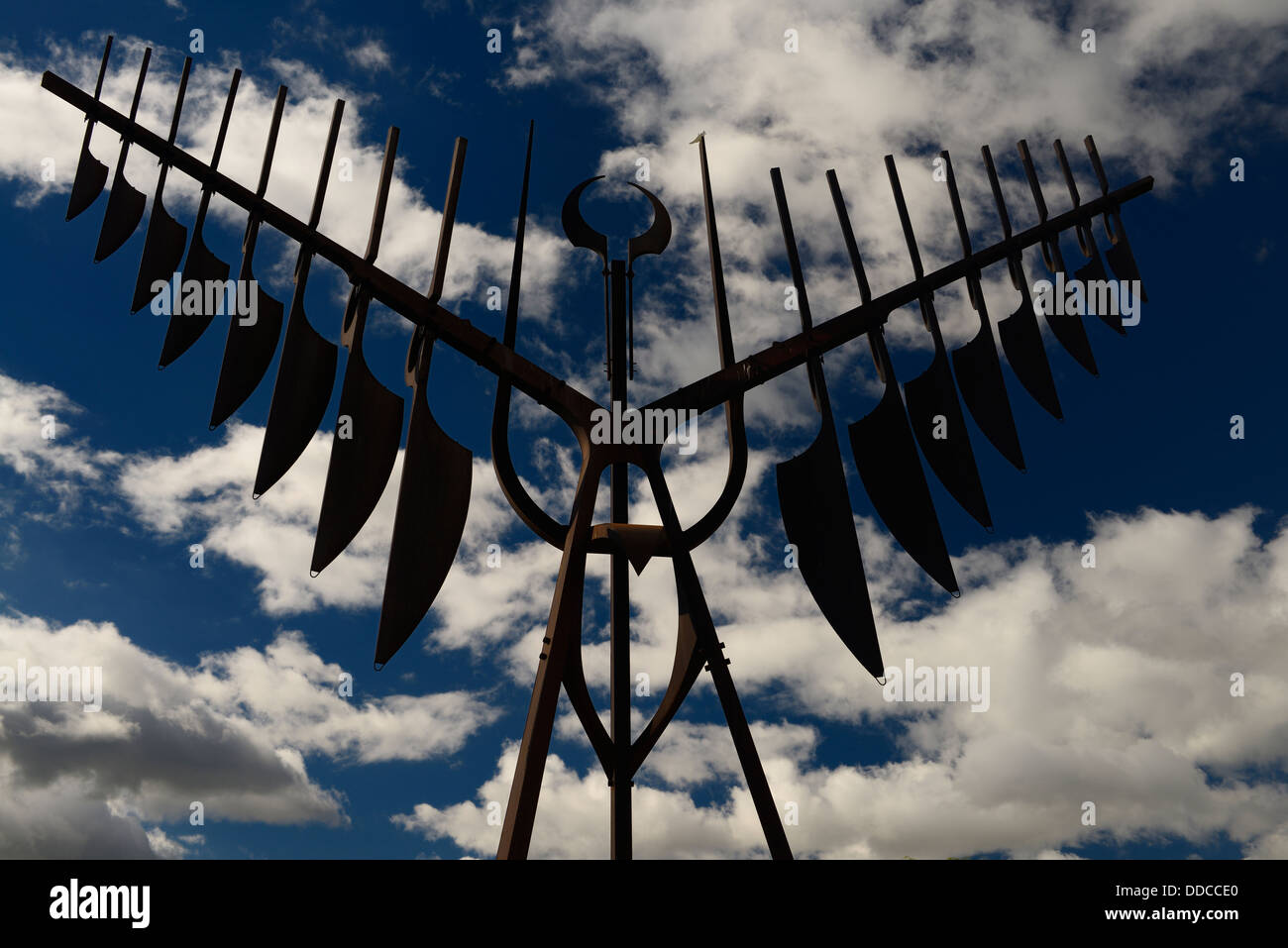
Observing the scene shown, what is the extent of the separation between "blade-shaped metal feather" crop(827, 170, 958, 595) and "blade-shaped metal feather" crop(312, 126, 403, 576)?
4215mm

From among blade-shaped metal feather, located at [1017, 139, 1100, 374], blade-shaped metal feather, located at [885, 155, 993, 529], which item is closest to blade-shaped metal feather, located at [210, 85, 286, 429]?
blade-shaped metal feather, located at [885, 155, 993, 529]

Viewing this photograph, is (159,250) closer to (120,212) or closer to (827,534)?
(120,212)

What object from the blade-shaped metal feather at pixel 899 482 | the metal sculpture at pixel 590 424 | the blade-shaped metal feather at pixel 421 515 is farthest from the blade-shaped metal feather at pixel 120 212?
the blade-shaped metal feather at pixel 899 482

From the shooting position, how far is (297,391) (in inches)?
322

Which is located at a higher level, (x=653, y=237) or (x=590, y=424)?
(x=653, y=237)

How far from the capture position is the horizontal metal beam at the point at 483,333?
28.2 ft

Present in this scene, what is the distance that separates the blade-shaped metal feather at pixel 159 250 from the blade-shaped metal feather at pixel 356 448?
137cm

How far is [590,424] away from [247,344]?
2.78 metres

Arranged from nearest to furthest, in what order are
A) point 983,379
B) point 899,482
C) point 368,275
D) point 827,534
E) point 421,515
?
point 421,515
point 368,275
point 827,534
point 899,482
point 983,379

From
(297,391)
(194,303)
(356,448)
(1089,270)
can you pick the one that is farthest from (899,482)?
(194,303)

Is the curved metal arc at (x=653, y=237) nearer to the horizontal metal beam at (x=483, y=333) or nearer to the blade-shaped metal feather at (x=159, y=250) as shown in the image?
the horizontal metal beam at (x=483, y=333)

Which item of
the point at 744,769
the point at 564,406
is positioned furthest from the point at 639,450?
the point at 744,769
